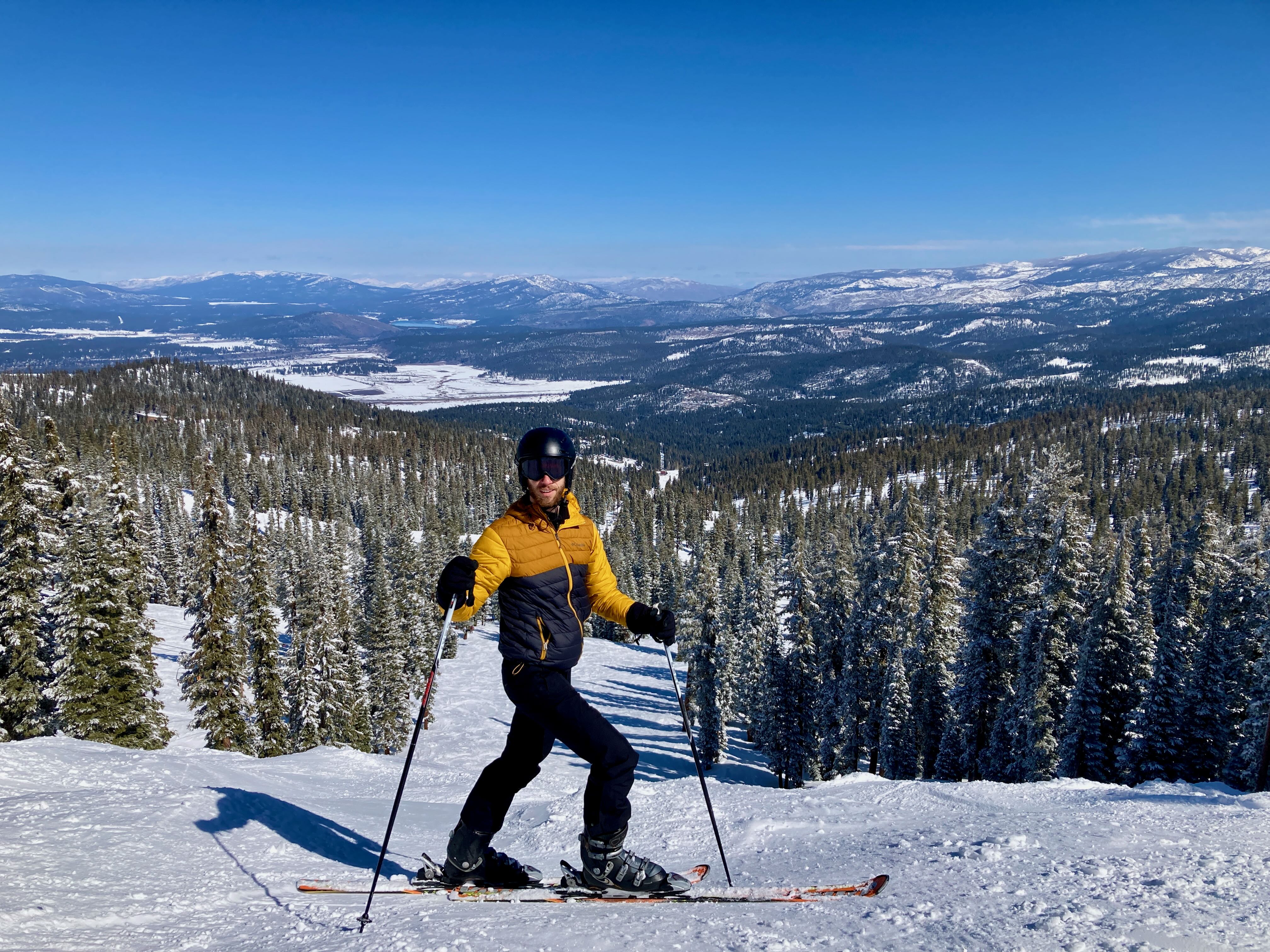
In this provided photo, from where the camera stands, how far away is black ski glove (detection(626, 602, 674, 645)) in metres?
5.81

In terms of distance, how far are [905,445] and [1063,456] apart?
545 ft

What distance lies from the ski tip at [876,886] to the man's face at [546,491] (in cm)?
419

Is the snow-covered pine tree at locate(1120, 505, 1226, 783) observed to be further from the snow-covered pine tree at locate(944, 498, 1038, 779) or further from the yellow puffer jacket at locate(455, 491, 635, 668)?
the yellow puffer jacket at locate(455, 491, 635, 668)

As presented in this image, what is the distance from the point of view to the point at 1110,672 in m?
26.4

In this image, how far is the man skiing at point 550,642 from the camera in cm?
539

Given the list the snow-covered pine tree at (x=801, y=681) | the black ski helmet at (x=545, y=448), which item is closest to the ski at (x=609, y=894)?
the black ski helmet at (x=545, y=448)

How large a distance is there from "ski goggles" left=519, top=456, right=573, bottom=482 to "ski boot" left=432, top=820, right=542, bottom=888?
3.02 metres

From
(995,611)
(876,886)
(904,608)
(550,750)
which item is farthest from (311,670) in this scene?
(876,886)

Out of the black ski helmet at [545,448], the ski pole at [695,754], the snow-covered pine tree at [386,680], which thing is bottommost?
the snow-covered pine tree at [386,680]

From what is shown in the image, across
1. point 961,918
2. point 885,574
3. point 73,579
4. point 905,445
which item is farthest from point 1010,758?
point 905,445

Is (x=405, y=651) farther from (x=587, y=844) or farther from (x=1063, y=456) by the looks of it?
(x=587, y=844)

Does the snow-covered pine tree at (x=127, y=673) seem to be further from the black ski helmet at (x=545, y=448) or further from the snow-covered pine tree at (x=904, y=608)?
the snow-covered pine tree at (x=904, y=608)

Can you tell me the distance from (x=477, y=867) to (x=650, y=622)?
101 inches

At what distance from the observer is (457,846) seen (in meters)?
5.90
